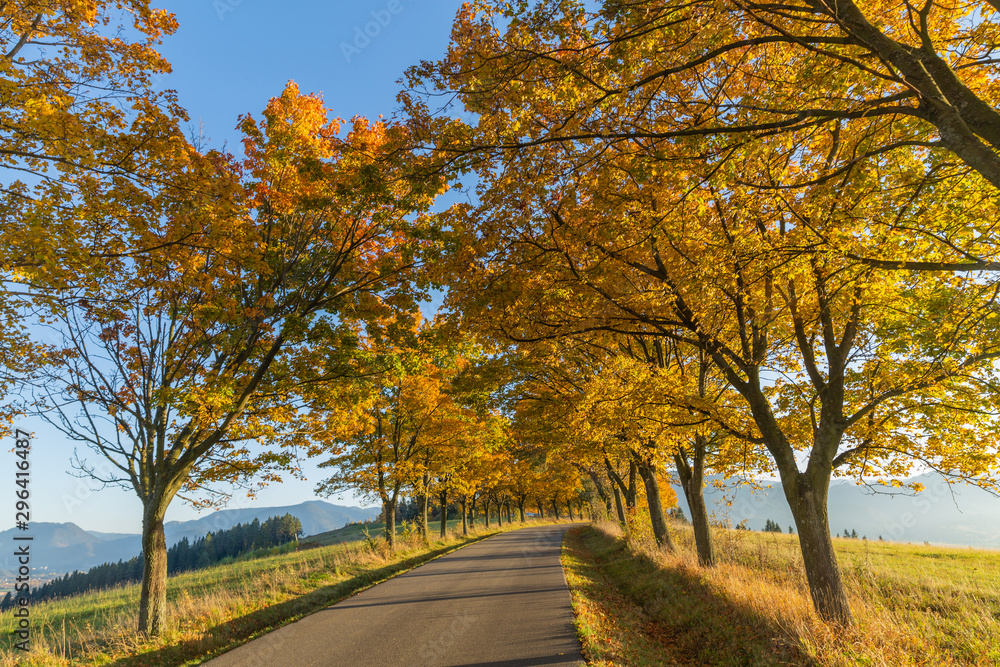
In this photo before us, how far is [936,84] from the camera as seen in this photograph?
137 inches

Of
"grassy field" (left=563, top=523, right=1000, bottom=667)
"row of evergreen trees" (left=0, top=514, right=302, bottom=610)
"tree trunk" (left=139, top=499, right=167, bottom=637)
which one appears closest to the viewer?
"grassy field" (left=563, top=523, right=1000, bottom=667)

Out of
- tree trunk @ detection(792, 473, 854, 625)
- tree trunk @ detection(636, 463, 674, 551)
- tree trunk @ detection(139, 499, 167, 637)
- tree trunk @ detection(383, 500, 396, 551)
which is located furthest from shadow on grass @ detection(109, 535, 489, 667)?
tree trunk @ detection(636, 463, 674, 551)

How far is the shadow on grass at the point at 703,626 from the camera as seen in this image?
20.5 ft

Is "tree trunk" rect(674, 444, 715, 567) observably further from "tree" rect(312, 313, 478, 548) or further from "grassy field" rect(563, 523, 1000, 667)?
"tree" rect(312, 313, 478, 548)

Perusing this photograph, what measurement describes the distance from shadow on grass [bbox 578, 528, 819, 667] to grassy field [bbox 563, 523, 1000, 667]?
0.02 metres

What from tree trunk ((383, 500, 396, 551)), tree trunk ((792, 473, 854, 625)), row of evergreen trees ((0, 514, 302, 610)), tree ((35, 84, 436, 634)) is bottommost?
row of evergreen trees ((0, 514, 302, 610))

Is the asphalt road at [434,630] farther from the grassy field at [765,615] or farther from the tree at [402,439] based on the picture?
the tree at [402,439]

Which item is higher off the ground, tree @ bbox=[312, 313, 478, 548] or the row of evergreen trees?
tree @ bbox=[312, 313, 478, 548]

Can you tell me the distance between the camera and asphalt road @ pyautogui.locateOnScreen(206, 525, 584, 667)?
632cm

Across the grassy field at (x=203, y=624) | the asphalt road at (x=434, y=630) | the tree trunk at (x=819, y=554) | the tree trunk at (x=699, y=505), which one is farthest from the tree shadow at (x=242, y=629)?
the tree trunk at (x=699, y=505)

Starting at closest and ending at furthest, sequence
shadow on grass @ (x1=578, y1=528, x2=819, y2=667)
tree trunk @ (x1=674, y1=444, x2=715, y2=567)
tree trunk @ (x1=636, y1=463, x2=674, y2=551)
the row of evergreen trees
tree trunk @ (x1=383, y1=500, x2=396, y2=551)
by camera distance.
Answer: shadow on grass @ (x1=578, y1=528, x2=819, y2=667) < tree trunk @ (x1=674, y1=444, x2=715, y2=567) < tree trunk @ (x1=636, y1=463, x2=674, y2=551) < tree trunk @ (x1=383, y1=500, x2=396, y2=551) < the row of evergreen trees

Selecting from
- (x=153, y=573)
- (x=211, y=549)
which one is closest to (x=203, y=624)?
(x=153, y=573)

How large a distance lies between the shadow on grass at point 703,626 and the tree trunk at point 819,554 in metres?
0.85

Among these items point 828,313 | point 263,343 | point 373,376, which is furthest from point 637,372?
point 263,343
